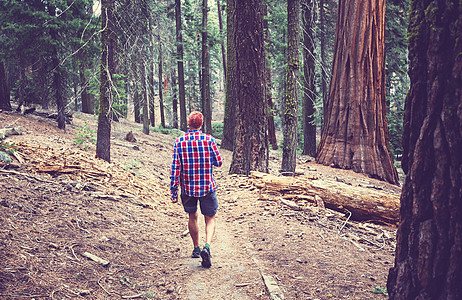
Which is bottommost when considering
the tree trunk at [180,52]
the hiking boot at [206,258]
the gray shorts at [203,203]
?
the hiking boot at [206,258]

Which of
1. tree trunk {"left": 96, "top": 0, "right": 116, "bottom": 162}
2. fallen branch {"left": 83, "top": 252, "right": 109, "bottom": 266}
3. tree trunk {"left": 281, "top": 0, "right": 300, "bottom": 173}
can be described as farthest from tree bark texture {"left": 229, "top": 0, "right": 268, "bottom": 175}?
fallen branch {"left": 83, "top": 252, "right": 109, "bottom": 266}

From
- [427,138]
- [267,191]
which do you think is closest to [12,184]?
[267,191]

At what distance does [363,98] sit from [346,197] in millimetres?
6339

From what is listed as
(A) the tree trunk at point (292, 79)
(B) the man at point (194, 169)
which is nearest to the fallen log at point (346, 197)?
(A) the tree trunk at point (292, 79)

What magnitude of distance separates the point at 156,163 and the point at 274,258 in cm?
842

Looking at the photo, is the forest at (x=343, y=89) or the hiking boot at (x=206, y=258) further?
the hiking boot at (x=206, y=258)

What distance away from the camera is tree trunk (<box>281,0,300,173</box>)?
9.57 meters

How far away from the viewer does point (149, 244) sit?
5.27 m

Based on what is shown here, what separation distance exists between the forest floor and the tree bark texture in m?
1.48

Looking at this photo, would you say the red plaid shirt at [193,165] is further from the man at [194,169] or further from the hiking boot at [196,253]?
the hiking boot at [196,253]

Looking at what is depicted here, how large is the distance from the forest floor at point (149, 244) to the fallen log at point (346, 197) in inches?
11.4

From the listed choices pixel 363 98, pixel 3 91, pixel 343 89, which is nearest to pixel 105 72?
pixel 3 91

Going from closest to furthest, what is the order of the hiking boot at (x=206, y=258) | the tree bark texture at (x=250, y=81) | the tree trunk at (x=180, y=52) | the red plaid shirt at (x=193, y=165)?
the hiking boot at (x=206, y=258) < the red plaid shirt at (x=193, y=165) < the tree bark texture at (x=250, y=81) < the tree trunk at (x=180, y=52)

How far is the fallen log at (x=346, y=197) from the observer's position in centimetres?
646
